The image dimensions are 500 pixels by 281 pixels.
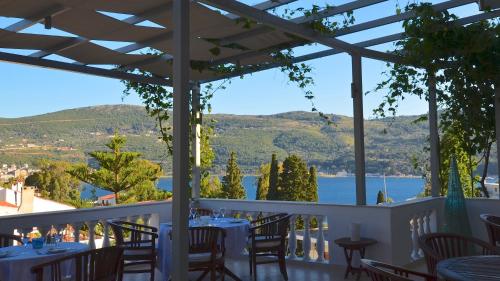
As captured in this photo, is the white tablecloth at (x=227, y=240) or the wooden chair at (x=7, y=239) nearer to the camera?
the wooden chair at (x=7, y=239)

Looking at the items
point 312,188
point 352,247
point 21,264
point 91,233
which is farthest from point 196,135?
point 312,188

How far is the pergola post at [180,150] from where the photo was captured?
3.85 m

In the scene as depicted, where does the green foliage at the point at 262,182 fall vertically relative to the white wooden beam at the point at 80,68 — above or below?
below

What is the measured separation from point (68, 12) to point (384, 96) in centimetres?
418

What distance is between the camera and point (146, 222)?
22.9ft

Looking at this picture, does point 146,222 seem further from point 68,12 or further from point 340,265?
point 68,12

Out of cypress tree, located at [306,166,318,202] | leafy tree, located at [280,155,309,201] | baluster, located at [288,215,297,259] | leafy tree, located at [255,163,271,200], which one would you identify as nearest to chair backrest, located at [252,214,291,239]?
baluster, located at [288,215,297,259]

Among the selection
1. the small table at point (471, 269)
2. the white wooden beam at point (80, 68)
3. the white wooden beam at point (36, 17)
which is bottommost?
the small table at point (471, 269)

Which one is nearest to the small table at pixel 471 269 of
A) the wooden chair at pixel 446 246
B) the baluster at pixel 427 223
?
the wooden chair at pixel 446 246

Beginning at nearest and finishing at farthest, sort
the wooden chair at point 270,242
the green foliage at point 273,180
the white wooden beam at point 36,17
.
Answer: the white wooden beam at point 36,17, the wooden chair at point 270,242, the green foliage at point 273,180

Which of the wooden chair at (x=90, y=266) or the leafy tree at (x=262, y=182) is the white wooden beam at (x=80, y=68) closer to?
the wooden chair at (x=90, y=266)

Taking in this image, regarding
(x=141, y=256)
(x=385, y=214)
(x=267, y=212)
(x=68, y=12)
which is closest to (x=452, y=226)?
(x=385, y=214)

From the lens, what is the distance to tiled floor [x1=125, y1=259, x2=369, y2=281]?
5777 mm

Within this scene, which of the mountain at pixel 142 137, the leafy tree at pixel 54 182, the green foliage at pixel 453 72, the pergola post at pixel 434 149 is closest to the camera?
the green foliage at pixel 453 72
